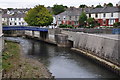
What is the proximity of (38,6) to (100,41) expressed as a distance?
44292mm

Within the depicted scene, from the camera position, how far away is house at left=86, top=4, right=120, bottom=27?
7050 cm

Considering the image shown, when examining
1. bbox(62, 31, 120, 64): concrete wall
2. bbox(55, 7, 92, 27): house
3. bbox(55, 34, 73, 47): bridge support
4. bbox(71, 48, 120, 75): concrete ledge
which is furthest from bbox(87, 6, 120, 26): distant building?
bbox(71, 48, 120, 75): concrete ledge

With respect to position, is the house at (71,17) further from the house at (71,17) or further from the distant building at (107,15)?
the distant building at (107,15)

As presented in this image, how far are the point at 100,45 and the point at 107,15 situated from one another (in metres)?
36.6

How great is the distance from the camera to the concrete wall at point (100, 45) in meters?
31.7

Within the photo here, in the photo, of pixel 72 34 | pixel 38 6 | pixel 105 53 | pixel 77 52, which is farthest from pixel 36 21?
pixel 105 53

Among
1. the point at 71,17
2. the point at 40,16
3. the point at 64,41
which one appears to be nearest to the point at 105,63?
the point at 64,41

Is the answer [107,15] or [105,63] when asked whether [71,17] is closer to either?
[107,15]

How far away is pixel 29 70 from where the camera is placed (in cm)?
2717

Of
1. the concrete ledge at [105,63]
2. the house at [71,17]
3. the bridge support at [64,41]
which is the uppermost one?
the house at [71,17]

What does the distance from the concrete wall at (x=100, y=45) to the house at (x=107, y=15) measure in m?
23.6

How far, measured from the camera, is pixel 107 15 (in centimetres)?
7212

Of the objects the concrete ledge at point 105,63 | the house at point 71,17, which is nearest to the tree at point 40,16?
the house at point 71,17

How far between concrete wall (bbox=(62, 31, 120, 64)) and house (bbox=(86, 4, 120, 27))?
23601 millimetres
